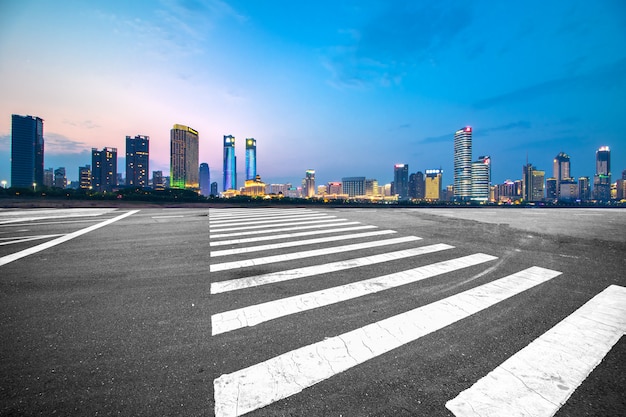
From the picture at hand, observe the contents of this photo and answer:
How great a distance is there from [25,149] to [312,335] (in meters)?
249

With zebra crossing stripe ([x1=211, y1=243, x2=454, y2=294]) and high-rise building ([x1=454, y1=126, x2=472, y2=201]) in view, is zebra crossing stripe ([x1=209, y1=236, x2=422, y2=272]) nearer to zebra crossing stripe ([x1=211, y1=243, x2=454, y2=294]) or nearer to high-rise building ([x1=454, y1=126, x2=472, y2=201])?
zebra crossing stripe ([x1=211, y1=243, x2=454, y2=294])

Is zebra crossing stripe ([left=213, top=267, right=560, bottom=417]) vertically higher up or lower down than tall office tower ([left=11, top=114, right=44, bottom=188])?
lower down

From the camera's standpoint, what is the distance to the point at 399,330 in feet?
8.21

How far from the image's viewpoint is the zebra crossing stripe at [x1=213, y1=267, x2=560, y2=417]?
169cm

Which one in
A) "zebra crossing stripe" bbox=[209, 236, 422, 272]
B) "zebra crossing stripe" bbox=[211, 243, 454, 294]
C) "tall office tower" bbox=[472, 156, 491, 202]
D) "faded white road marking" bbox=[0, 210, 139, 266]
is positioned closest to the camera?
"zebra crossing stripe" bbox=[211, 243, 454, 294]

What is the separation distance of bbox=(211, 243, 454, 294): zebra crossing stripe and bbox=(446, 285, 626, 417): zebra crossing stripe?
255 centimetres

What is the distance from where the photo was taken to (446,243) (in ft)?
20.7

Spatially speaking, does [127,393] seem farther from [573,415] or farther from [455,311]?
[455,311]

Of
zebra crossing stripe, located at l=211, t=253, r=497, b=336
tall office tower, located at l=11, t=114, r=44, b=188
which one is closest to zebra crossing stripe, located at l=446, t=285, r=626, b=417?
zebra crossing stripe, located at l=211, t=253, r=497, b=336

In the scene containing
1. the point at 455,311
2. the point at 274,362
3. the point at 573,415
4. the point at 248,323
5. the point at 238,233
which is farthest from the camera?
the point at 238,233

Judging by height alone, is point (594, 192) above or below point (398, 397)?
above

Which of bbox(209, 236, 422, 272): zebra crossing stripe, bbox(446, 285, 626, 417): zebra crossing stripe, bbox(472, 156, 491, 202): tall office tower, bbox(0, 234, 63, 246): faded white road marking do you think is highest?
bbox(472, 156, 491, 202): tall office tower

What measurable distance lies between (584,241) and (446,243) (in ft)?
12.3

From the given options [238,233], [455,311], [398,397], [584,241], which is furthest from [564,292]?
[238,233]
